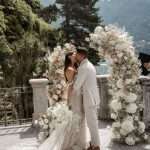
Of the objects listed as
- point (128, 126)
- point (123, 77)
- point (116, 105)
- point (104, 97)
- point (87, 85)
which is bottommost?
point (128, 126)

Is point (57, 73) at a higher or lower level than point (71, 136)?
higher

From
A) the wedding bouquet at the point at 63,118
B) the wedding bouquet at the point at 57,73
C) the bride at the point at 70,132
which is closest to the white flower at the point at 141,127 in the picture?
the bride at the point at 70,132

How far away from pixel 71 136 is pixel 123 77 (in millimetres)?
1771

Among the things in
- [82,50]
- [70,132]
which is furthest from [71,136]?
[82,50]

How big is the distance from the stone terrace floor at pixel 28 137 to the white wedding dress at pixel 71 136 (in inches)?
32.9

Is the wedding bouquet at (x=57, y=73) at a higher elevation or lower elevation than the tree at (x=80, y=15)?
lower

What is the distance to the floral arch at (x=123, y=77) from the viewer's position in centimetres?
896

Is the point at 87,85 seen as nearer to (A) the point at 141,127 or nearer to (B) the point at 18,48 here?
(A) the point at 141,127

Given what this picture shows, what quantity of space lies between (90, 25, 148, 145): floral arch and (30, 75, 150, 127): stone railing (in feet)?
2.17

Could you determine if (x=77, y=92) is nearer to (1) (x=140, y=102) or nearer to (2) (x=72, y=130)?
(2) (x=72, y=130)

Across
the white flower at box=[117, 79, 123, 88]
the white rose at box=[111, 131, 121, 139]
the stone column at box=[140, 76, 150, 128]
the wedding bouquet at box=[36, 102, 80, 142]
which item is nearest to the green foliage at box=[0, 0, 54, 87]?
the stone column at box=[140, 76, 150, 128]

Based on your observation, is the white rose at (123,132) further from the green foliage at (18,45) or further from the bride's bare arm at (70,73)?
the green foliage at (18,45)

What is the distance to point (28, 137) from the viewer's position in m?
10.2

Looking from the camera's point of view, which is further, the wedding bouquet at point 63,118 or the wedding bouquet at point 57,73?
the wedding bouquet at point 57,73
